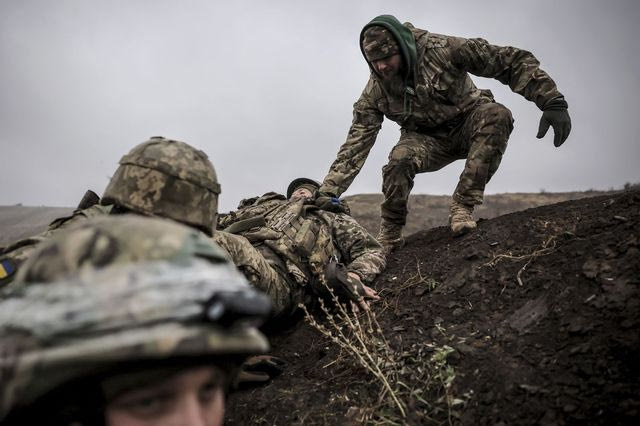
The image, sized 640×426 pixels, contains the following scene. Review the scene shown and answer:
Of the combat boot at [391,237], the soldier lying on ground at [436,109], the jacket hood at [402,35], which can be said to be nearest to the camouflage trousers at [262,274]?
the soldier lying on ground at [436,109]

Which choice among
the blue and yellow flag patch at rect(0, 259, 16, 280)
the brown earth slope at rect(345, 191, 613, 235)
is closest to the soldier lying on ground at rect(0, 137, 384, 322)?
the blue and yellow flag patch at rect(0, 259, 16, 280)

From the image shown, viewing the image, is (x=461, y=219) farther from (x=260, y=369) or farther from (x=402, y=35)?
(x=260, y=369)

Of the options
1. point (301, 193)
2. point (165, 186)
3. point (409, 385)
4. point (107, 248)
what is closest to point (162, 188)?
point (165, 186)

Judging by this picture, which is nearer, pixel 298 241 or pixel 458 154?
pixel 298 241

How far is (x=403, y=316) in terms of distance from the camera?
3188 mm

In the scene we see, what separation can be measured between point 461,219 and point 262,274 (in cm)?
205

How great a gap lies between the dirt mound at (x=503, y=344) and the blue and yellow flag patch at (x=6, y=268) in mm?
1384

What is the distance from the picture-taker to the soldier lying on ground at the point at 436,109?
13.6ft

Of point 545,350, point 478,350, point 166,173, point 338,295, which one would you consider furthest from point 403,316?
point 166,173

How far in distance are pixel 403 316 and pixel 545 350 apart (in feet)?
3.53

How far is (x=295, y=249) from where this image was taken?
4.10m

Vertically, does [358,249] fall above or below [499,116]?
below

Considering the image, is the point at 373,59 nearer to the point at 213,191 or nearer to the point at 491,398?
the point at 213,191

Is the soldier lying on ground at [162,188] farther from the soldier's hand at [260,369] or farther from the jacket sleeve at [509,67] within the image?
the jacket sleeve at [509,67]
